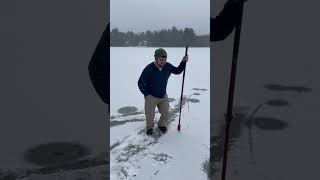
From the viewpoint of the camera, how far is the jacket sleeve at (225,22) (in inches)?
96.4

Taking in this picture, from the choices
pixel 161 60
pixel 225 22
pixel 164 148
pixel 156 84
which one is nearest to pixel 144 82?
pixel 156 84

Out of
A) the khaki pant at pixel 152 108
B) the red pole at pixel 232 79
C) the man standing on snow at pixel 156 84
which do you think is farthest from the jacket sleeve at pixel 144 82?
the red pole at pixel 232 79

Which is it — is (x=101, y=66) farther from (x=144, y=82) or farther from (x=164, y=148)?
(x=144, y=82)

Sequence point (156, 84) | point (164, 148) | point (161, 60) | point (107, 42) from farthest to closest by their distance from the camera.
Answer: point (156, 84) → point (161, 60) → point (164, 148) → point (107, 42)

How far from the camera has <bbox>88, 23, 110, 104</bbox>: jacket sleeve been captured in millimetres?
2457

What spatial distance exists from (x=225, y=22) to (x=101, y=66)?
3.21 feet

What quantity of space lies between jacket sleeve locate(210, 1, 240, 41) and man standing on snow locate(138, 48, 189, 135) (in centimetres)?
299

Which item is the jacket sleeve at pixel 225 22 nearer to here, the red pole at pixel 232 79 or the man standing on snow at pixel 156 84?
the red pole at pixel 232 79

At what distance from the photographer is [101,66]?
2.49m

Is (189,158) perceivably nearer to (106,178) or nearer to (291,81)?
(106,178)

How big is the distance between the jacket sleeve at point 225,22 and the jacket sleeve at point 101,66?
788 mm

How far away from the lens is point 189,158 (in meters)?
4.60

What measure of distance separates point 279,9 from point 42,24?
170cm

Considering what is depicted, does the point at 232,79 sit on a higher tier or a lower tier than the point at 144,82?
higher
